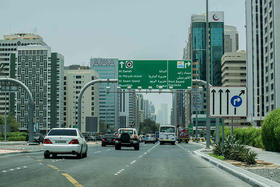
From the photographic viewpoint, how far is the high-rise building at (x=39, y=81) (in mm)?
175625

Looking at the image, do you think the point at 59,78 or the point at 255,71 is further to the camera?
the point at 59,78

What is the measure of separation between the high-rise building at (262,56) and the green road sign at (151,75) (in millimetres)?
64685

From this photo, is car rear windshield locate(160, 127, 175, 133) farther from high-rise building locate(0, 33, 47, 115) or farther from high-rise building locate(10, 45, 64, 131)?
high-rise building locate(0, 33, 47, 115)

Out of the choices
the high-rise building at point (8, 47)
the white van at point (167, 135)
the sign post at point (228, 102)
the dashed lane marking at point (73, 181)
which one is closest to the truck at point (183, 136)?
the white van at point (167, 135)

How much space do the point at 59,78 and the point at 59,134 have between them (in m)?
157

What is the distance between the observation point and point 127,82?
41.2m

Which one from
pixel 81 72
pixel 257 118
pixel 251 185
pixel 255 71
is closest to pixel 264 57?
pixel 255 71

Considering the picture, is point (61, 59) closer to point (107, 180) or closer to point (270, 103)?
point (270, 103)

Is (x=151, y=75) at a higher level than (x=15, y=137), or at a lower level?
higher

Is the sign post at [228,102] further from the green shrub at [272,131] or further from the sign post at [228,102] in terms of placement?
the green shrub at [272,131]

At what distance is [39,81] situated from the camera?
178m

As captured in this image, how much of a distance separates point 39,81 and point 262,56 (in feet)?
305

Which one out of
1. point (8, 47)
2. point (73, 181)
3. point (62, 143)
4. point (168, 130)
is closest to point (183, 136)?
point (168, 130)

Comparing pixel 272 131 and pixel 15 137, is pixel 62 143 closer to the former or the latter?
pixel 272 131
